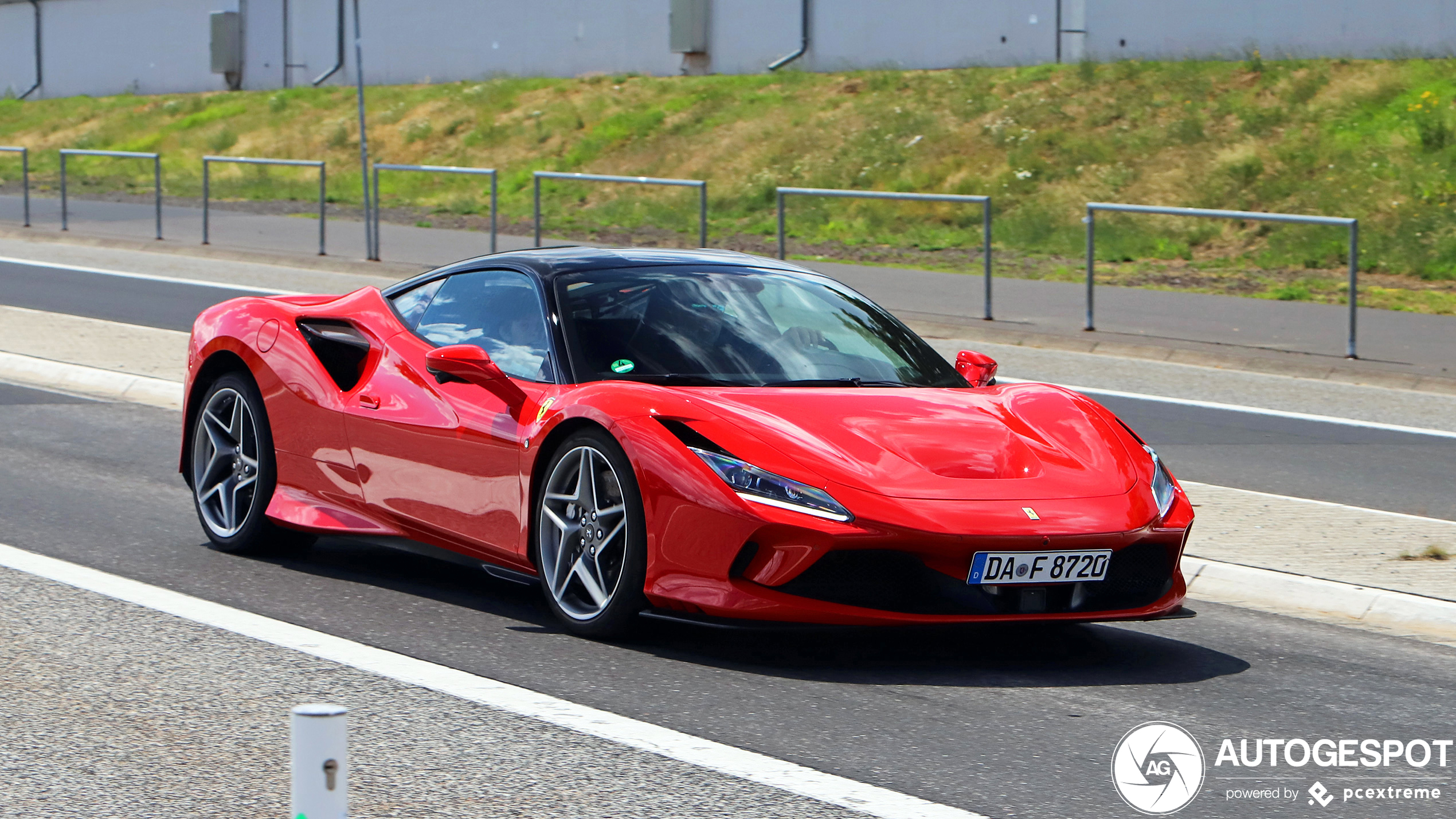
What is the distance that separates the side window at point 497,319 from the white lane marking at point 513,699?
3.88ft

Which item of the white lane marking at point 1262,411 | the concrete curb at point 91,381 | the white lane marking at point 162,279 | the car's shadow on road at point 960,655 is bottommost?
the car's shadow on road at point 960,655

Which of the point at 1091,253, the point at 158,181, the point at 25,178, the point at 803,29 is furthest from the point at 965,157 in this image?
the point at 25,178

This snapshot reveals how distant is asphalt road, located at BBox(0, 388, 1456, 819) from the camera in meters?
4.75

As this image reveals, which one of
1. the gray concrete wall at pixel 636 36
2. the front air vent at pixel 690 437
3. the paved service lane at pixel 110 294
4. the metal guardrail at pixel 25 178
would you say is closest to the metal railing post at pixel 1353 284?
the paved service lane at pixel 110 294

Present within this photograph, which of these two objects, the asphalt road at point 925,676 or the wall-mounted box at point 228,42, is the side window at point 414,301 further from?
the wall-mounted box at point 228,42

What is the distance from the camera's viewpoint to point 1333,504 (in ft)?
27.6

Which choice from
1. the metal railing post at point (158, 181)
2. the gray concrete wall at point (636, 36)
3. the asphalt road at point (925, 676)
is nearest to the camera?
the asphalt road at point (925, 676)

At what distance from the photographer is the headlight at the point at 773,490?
5480 millimetres

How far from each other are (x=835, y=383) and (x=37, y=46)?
62.7 m

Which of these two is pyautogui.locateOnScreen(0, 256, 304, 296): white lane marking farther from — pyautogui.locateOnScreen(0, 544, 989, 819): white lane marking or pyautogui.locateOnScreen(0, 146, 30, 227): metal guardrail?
pyautogui.locateOnScreen(0, 544, 989, 819): white lane marking

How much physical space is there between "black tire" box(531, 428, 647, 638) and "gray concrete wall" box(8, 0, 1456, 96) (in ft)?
94.3

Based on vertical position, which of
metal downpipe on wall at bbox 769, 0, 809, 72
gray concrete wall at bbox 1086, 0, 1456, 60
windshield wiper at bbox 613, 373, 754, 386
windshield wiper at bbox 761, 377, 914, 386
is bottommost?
windshield wiper at bbox 761, 377, 914, 386

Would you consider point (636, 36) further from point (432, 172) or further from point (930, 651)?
point (930, 651)

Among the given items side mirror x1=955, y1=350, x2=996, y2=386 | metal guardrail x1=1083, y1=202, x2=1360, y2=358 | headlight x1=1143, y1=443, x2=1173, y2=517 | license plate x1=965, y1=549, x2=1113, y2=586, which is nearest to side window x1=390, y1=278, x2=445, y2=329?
side mirror x1=955, y1=350, x2=996, y2=386
